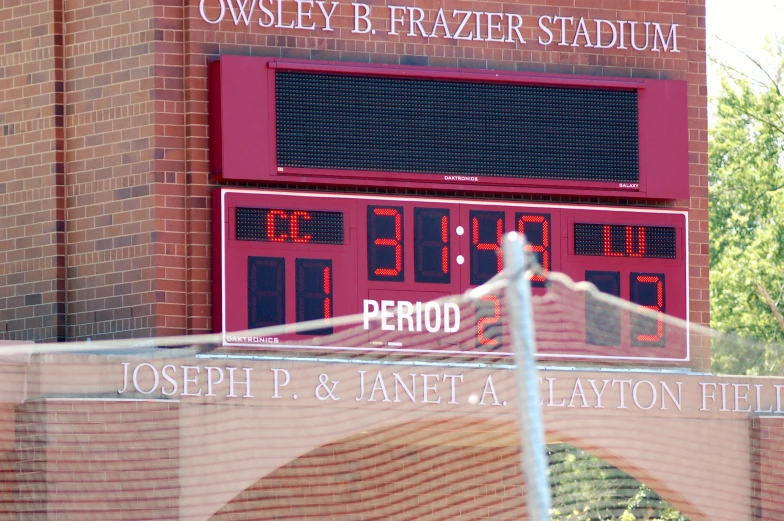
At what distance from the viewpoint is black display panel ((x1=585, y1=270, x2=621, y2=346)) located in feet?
53.1

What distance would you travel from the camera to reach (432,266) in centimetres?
1589

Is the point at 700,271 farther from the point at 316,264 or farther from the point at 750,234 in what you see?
the point at 750,234

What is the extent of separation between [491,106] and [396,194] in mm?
1078

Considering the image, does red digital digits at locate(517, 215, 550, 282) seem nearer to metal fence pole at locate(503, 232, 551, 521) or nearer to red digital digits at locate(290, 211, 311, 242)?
red digital digits at locate(290, 211, 311, 242)

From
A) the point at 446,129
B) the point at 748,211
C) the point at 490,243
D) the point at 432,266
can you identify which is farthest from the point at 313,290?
the point at 748,211

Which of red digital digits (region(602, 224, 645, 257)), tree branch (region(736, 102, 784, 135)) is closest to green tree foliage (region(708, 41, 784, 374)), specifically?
tree branch (region(736, 102, 784, 135))

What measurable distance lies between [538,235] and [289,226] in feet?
7.14

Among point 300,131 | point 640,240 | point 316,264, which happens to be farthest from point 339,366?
point 640,240

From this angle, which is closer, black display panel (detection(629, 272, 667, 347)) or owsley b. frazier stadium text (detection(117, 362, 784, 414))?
owsley b. frazier stadium text (detection(117, 362, 784, 414))

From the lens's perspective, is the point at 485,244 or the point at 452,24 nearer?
the point at 485,244

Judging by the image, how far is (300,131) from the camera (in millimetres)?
15766

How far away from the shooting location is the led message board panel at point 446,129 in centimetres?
1573

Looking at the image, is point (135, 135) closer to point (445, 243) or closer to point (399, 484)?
point (445, 243)

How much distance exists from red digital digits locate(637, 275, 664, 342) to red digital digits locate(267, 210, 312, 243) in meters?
2.97
